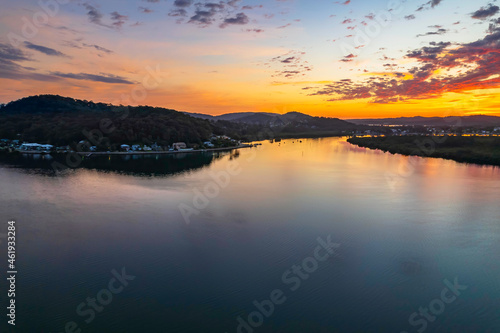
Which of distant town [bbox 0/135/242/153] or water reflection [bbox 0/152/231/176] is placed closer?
water reflection [bbox 0/152/231/176]

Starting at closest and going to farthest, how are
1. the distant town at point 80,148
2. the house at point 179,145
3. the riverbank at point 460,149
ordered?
the riverbank at point 460,149
the distant town at point 80,148
the house at point 179,145

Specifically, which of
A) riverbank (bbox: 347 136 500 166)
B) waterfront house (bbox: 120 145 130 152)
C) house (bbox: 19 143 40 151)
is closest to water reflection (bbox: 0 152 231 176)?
waterfront house (bbox: 120 145 130 152)

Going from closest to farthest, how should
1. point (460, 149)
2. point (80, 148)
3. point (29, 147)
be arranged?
point (460, 149)
point (80, 148)
point (29, 147)

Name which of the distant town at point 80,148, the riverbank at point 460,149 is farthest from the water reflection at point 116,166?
the riverbank at point 460,149

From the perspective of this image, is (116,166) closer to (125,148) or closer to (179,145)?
(125,148)

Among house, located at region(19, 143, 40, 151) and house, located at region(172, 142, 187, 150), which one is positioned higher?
house, located at region(19, 143, 40, 151)

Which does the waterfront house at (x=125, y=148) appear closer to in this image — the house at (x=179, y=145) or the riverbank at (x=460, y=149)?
the house at (x=179, y=145)

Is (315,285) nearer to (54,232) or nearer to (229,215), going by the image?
(229,215)

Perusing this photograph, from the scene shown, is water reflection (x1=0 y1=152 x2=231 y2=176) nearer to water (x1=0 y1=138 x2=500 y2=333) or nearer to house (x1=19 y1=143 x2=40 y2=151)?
water (x1=0 y1=138 x2=500 y2=333)

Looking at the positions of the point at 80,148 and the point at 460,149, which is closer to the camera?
the point at 460,149

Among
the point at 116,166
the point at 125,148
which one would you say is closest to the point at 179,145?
the point at 125,148
